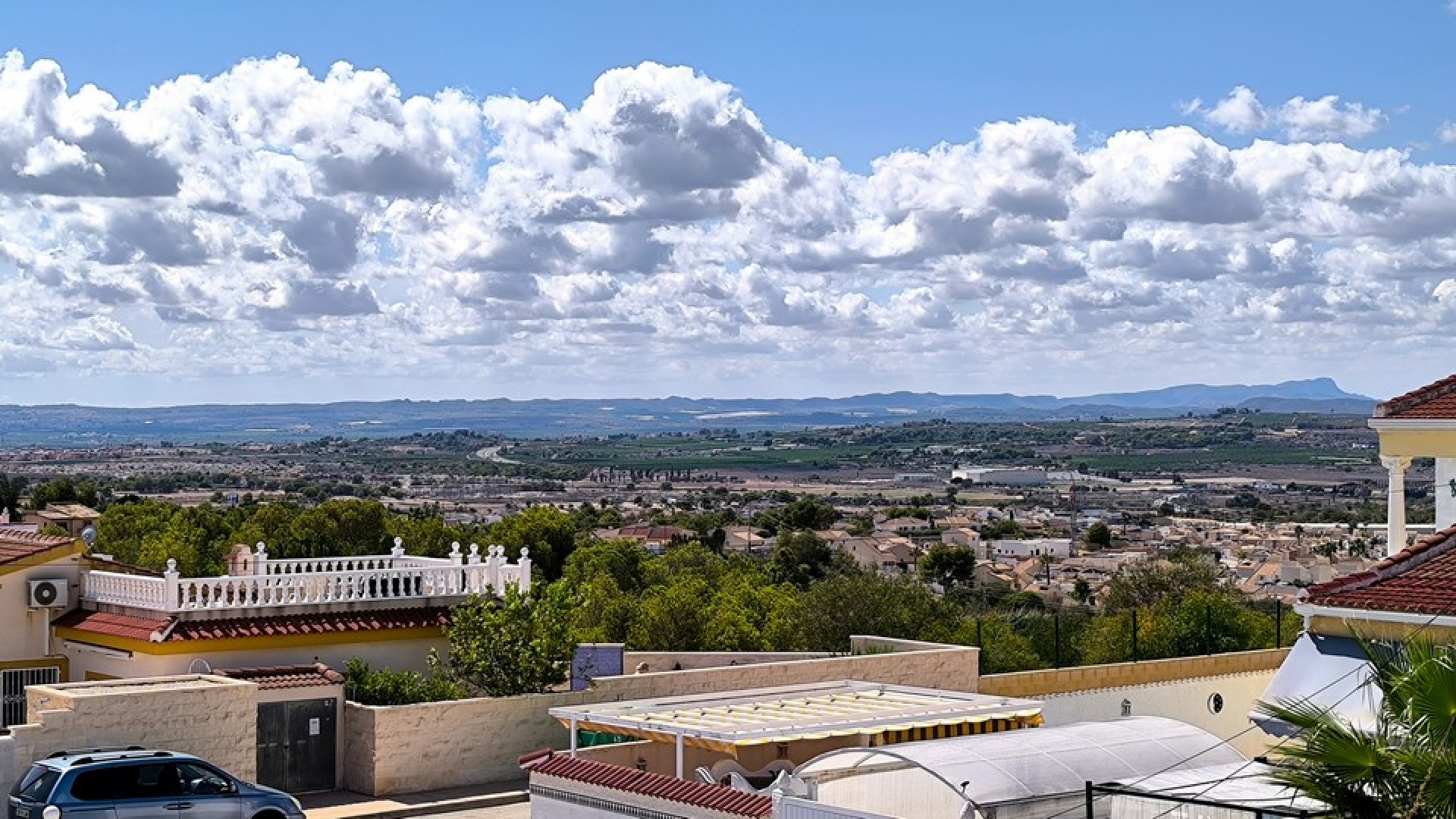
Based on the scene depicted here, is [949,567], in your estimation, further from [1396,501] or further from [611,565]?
[1396,501]

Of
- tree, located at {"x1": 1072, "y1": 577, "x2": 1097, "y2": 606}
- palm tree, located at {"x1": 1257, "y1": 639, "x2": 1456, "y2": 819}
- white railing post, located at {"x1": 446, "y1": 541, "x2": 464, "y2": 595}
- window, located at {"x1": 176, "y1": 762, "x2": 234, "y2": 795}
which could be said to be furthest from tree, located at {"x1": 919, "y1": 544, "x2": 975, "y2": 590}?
palm tree, located at {"x1": 1257, "y1": 639, "x2": 1456, "y2": 819}

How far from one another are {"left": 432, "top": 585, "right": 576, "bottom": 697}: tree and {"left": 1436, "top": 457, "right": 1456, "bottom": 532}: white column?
13.4 m

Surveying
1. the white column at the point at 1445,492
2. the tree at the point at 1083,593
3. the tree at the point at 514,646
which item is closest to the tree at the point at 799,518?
the tree at the point at 1083,593

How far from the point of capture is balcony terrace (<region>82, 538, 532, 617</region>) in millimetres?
29094

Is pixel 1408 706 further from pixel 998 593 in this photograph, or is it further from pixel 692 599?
pixel 998 593

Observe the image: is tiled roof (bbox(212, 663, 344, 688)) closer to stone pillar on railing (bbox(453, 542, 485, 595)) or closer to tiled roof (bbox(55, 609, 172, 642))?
tiled roof (bbox(55, 609, 172, 642))

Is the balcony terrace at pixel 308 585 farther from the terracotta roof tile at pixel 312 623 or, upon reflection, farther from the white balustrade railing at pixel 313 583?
the terracotta roof tile at pixel 312 623

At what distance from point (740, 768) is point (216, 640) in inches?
379

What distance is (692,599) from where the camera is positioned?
156 feet

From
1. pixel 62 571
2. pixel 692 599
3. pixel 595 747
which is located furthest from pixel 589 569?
pixel 595 747

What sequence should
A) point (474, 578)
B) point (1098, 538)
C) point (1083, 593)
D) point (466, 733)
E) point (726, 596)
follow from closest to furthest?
point (466, 733) → point (474, 578) → point (726, 596) → point (1083, 593) → point (1098, 538)

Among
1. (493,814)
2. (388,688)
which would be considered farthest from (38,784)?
(388,688)

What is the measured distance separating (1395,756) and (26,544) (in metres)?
24.4

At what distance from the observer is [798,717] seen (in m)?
24.0
